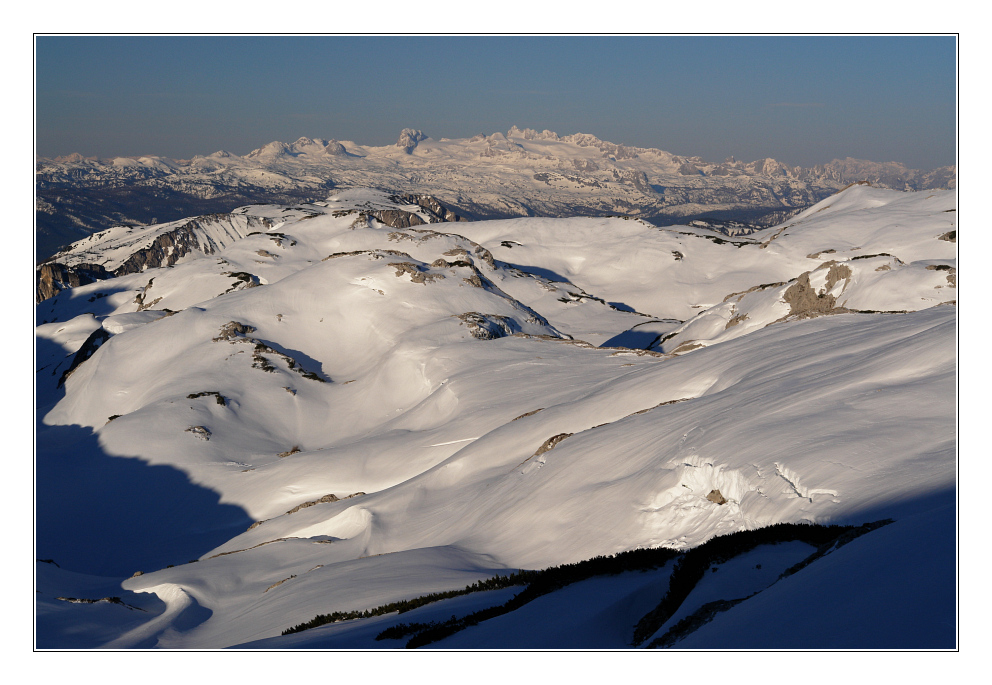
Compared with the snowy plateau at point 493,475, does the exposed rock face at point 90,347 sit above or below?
above

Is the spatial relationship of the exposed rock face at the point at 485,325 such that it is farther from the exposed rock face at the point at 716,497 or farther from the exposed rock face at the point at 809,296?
the exposed rock face at the point at 716,497

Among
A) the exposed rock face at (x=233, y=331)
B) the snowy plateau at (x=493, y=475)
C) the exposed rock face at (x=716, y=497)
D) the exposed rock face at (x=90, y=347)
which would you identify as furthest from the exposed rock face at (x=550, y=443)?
the exposed rock face at (x=90, y=347)

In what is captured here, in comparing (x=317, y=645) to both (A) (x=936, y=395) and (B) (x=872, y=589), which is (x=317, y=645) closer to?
(B) (x=872, y=589)

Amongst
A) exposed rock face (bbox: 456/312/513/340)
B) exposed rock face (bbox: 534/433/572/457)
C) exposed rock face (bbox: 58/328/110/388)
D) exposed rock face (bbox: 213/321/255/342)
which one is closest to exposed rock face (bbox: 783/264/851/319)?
exposed rock face (bbox: 456/312/513/340)

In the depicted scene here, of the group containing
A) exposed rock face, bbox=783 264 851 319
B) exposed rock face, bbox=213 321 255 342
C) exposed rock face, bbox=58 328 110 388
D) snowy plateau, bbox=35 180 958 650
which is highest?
exposed rock face, bbox=783 264 851 319

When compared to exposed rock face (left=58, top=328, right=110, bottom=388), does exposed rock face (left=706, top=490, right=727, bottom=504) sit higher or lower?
lower

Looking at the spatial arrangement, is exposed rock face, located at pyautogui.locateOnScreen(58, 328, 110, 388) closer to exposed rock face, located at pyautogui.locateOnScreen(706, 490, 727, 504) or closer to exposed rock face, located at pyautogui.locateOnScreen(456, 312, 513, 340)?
exposed rock face, located at pyautogui.locateOnScreen(456, 312, 513, 340)
